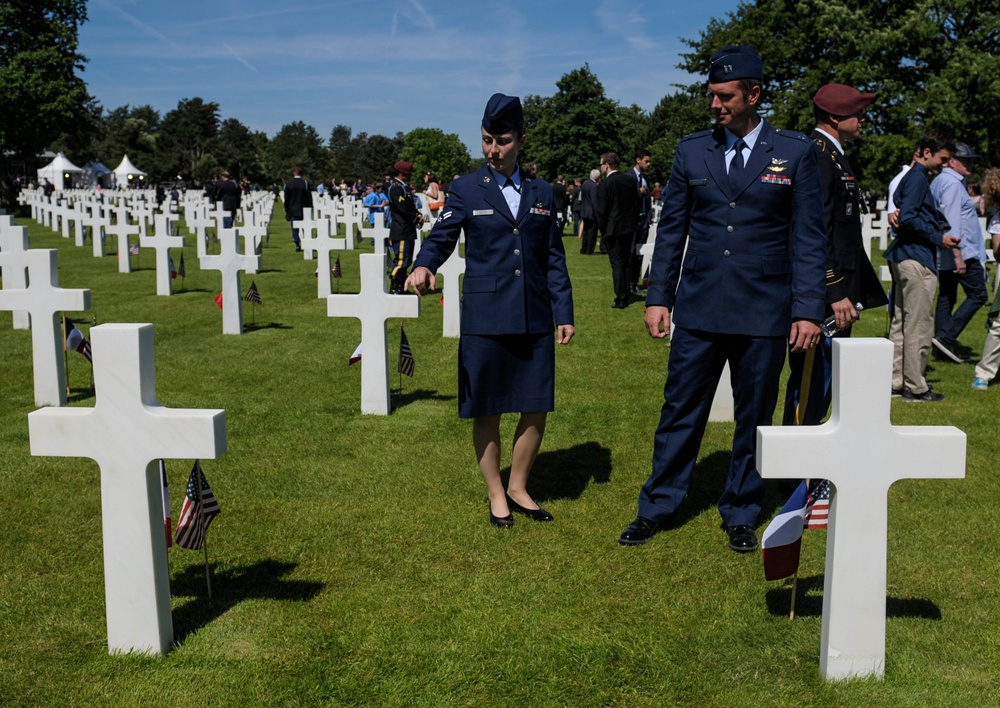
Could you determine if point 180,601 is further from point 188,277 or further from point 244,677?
point 188,277

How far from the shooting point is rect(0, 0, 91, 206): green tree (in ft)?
157

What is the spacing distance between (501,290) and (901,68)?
123 feet

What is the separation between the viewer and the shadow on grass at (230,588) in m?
3.98

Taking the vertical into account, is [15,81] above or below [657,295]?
above

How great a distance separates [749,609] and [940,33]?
121 feet

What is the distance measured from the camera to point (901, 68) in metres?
37.7

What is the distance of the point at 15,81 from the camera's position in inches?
1855

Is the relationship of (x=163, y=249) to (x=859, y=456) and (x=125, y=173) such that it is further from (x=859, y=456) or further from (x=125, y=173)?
(x=125, y=173)


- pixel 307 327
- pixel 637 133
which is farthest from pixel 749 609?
pixel 637 133

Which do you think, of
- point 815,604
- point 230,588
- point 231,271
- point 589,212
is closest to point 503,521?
point 230,588

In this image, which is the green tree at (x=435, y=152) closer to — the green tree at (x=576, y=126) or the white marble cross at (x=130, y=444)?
the green tree at (x=576, y=126)

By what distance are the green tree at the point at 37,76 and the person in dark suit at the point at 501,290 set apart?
161 ft

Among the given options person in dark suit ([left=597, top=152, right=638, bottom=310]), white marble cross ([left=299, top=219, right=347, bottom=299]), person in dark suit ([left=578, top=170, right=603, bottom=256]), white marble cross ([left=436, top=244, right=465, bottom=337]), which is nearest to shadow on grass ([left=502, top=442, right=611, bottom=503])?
white marble cross ([left=436, top=244, right=465, bottom=337])

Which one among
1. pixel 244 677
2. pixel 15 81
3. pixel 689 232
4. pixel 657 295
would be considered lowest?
pixel 244 677
